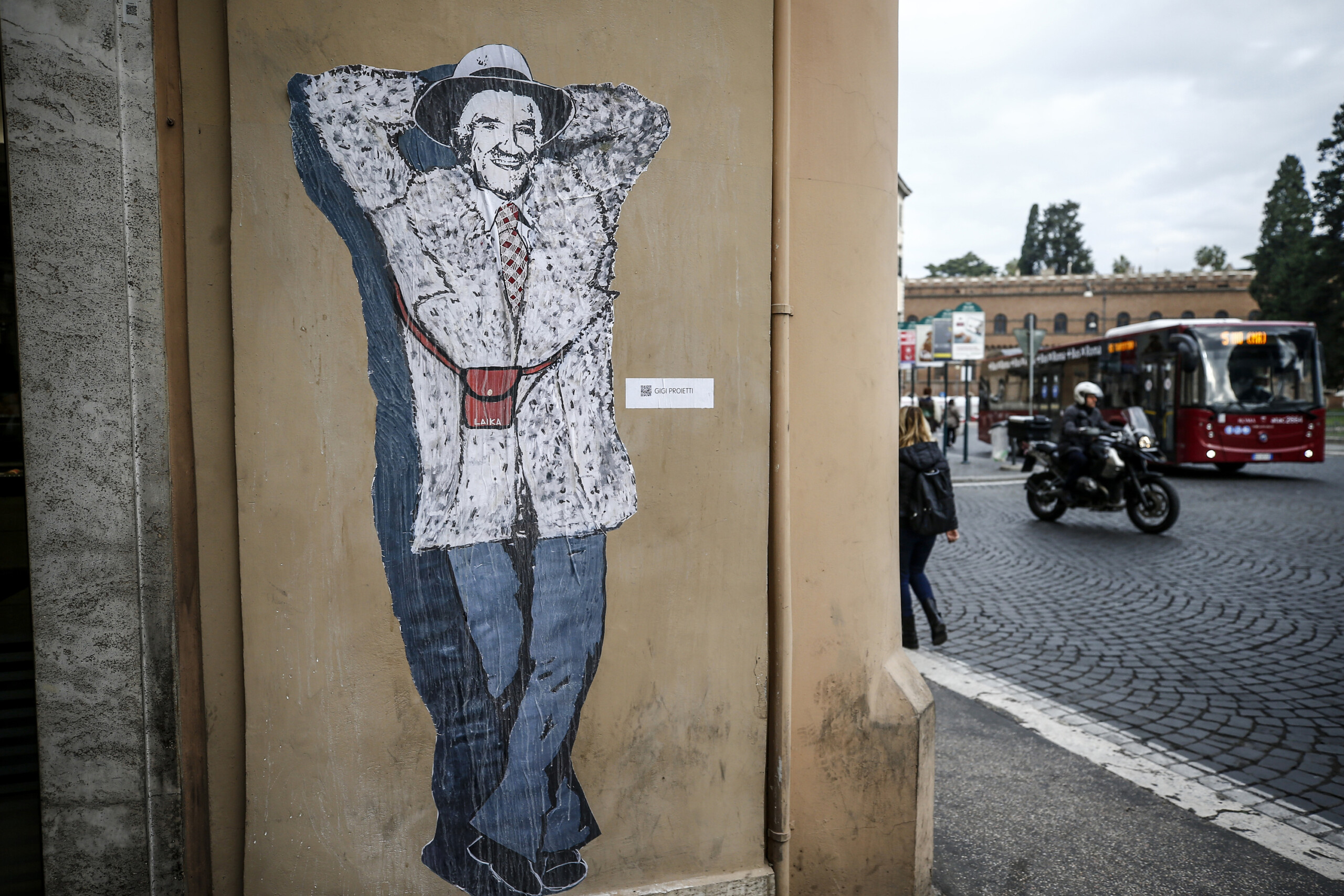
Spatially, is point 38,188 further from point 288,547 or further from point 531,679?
point 531,679

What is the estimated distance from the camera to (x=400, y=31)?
198cm

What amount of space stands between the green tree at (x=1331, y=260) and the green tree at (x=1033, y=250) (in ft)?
104

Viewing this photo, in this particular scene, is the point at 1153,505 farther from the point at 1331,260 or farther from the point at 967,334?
the point at 1331,260

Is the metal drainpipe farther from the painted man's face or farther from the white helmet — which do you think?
the white helmet

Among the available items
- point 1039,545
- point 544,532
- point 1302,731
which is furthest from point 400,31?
point 1039,545

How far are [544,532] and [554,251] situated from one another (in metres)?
0.79

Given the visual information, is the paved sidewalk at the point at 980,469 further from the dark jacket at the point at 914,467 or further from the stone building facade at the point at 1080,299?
the stone building facade at the point at 1080,299

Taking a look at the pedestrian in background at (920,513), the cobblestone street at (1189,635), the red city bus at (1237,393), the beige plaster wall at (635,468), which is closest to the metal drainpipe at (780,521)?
the beige plaster wall at (635,468)

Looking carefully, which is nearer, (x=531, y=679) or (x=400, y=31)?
(x=400, y=31)

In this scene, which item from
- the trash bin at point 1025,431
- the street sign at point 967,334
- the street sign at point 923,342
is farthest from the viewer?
the street sign at point 923,342

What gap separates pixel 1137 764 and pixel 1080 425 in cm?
680

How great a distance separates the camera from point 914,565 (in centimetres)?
503

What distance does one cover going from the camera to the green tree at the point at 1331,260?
39.8 metres

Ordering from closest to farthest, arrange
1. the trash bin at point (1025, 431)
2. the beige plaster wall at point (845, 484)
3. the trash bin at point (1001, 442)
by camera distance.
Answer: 1. the beige plaster wall at point (845, 484)
2. the trash bin at point (1025, 431)
3. the trash bin at point (1001, 442)
